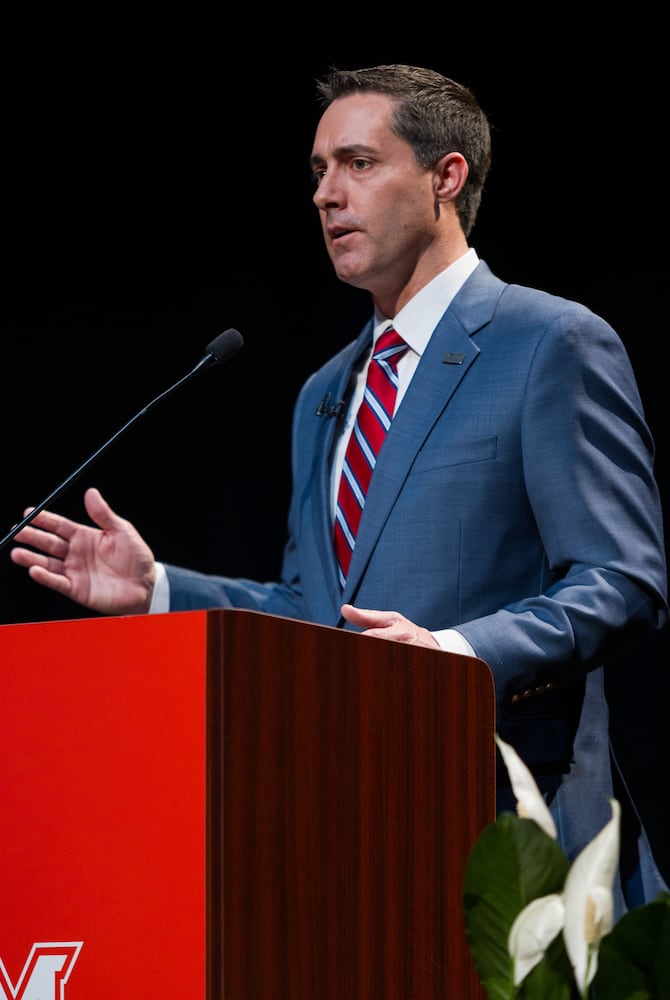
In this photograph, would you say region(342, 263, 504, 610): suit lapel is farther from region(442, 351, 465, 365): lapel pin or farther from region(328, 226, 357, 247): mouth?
region(328, 226, 357, 247): mouth

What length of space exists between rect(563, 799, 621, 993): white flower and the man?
0.77 metres

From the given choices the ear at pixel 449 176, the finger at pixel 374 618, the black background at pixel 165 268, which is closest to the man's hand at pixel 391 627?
the finger at pixel 374 618

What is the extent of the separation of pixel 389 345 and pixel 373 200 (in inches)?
9.3

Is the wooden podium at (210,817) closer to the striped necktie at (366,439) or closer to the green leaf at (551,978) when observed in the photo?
the green leaf at (551,978)

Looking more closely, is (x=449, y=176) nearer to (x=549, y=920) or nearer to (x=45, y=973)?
(x=45, y=973)

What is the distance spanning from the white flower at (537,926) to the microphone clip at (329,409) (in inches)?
59.8

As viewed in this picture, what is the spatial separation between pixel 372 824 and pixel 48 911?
0.95 ft

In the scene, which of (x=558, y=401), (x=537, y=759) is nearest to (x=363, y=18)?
(x=558, y=401)

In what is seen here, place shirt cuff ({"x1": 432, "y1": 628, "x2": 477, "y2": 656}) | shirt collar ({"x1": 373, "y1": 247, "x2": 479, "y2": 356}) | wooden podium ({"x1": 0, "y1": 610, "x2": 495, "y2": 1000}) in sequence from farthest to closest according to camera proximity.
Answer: shirt collar ({"x1": 373, "y1": 247, "x2": 479, "y2": 356}), shirt cuff ({"x1": 432, "y1": 628, "x2": 477, "y2": 656}), wooden podium ({"x1": 0, "y1": 610, "x2": 495, "y2": 1000})

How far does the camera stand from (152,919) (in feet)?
3.48

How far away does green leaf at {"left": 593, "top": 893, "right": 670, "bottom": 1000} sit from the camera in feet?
2.40

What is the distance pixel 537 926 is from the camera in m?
0.74

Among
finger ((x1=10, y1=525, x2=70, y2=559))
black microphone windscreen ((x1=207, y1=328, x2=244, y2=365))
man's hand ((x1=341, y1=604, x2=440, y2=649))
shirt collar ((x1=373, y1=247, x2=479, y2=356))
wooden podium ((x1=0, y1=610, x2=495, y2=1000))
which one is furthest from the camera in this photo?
shirt collar ((x1=373, y1=247, x2=479, y2=356))

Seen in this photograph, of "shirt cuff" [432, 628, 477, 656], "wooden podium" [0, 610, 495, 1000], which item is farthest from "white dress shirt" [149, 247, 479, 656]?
"wooden podium" [0, 610, 495, 1000]
